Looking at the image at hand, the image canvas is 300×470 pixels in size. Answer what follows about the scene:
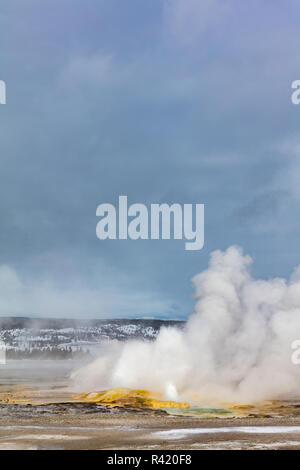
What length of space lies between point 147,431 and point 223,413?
10397 millimetres

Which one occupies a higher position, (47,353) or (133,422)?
(133,422)

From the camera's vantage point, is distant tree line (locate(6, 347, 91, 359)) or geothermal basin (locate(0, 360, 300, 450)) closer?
geothermal basin (locate(0, 360, 300, 450))

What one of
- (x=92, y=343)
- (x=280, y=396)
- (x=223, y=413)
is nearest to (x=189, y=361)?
(x=280, y=396)

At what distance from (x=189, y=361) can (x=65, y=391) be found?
11601 millimetres

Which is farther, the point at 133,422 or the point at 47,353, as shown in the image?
the point at 47,353

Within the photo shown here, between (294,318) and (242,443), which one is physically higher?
(294,318)

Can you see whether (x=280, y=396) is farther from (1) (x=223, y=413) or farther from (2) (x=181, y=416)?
(2) (x=181, y=416)

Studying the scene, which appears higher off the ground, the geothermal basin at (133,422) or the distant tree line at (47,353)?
the geothermal basin at (133,422)

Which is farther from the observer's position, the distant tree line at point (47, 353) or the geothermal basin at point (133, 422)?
the distant tree line at point (47, 353)

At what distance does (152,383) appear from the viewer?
51531 mm

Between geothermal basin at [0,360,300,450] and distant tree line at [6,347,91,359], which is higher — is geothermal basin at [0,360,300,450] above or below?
above
